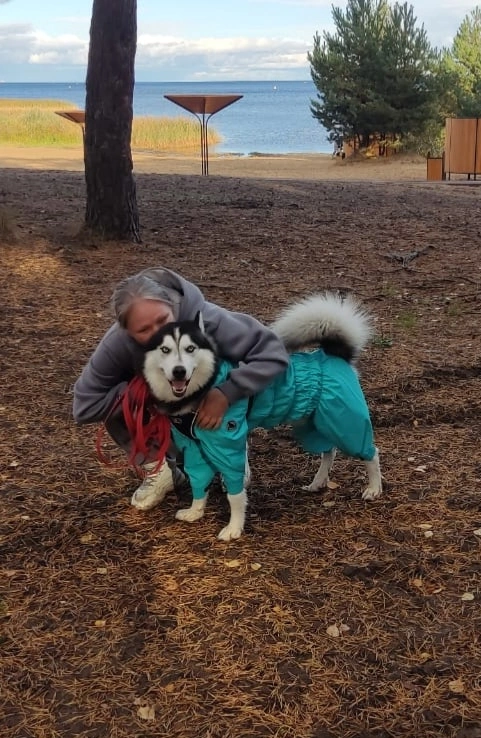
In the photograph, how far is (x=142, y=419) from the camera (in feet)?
9.75

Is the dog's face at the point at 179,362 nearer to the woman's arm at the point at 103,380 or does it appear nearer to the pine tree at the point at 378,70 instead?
the woman's arm at the point at 103,380

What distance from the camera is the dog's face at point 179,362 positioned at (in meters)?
2.71

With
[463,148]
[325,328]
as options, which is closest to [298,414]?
[325,328]

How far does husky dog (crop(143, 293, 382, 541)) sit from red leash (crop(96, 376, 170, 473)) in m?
0.06

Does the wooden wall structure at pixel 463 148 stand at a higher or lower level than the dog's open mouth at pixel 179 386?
higher

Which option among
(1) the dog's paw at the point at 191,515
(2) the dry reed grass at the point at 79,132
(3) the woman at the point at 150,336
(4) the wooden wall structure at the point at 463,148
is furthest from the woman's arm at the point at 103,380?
(2) the dry reed grass at the point at 79,132

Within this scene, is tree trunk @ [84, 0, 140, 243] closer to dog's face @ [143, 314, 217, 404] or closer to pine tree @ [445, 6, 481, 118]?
dog's face @ [143, 314, 217, 404]

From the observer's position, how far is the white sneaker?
3.33m

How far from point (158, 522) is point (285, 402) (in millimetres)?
752

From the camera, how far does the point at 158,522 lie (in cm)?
325

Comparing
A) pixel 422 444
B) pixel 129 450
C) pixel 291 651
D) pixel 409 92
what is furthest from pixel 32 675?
pixel 409 92

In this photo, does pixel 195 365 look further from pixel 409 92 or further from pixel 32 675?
pixel 409 92

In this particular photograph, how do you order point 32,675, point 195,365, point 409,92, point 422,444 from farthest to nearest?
Answer: point 409,92 < point 422,444 < point 195,365 < point 32,675

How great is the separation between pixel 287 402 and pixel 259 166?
2095 centimetres
